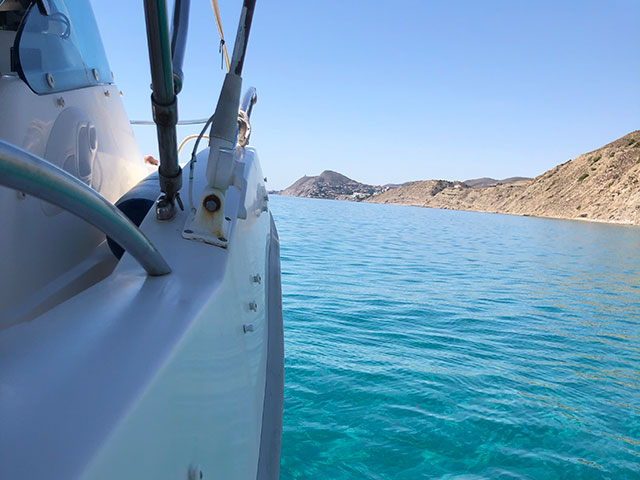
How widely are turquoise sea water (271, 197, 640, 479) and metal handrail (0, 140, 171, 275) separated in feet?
6.07

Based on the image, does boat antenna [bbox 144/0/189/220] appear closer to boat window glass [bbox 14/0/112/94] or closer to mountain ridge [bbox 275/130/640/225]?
boat window glass [bbox 14/0/112/94]

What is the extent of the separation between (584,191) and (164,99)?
5506cm

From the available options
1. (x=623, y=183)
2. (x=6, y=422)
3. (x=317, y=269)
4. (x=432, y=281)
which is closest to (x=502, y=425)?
(x=6, y=422)

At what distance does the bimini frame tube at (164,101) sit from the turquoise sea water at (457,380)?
1.69 metres

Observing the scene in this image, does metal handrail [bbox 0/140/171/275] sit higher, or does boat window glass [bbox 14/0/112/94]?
boat window glass [bbox 14/0/112/94]

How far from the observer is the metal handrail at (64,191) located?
0.62m

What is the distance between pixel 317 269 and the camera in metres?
8.45

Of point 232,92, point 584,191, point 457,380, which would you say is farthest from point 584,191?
point 232,92

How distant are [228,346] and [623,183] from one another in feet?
169

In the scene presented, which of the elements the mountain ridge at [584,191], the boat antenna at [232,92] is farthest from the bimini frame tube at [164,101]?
the mountain ridge at [584,191]

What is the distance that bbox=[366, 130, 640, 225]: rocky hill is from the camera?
41.6 m

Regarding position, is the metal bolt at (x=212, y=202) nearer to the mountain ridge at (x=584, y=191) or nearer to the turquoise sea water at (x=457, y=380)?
the turquoise sea water at (x=457, y=380)

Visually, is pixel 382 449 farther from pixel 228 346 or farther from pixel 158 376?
pixel 158 376

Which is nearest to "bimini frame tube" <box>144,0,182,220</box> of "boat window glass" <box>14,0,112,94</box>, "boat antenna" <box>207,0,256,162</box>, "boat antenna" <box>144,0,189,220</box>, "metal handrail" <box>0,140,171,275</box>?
"boat antenna" <box>144,0,189,220</box>
